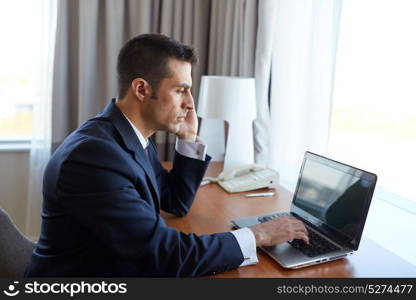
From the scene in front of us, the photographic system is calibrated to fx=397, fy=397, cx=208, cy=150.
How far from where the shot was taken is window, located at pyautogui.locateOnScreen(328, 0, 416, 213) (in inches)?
62.1

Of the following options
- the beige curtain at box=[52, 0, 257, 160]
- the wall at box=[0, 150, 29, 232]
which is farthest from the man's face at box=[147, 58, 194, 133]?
the wall at box=[0, 150, 29, 232]

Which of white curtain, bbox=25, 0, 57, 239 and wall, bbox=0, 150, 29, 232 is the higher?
white curtain, bbox=25, 0, 57, 239

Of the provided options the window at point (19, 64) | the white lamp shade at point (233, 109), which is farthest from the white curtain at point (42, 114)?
the white lamp shade at point (233, 109)

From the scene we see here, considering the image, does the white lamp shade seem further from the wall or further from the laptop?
the wall

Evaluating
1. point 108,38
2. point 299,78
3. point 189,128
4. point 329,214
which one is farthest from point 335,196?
point 108,38

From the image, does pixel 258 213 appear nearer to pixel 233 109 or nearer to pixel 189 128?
pixel 189 128

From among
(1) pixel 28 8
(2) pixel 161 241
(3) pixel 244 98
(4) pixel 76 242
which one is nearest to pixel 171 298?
(2) pixel 161 241

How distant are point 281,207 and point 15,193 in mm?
1919

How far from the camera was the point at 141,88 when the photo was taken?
121 centimetres

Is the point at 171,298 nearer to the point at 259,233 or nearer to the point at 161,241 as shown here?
the point at 161,241

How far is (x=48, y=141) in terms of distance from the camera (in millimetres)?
2518

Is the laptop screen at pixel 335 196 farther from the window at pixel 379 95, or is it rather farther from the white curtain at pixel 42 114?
the white curtain at pixel 42 114

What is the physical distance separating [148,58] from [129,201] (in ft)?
1.54

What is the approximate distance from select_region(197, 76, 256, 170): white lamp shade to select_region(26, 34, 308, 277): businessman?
0.55 meters
